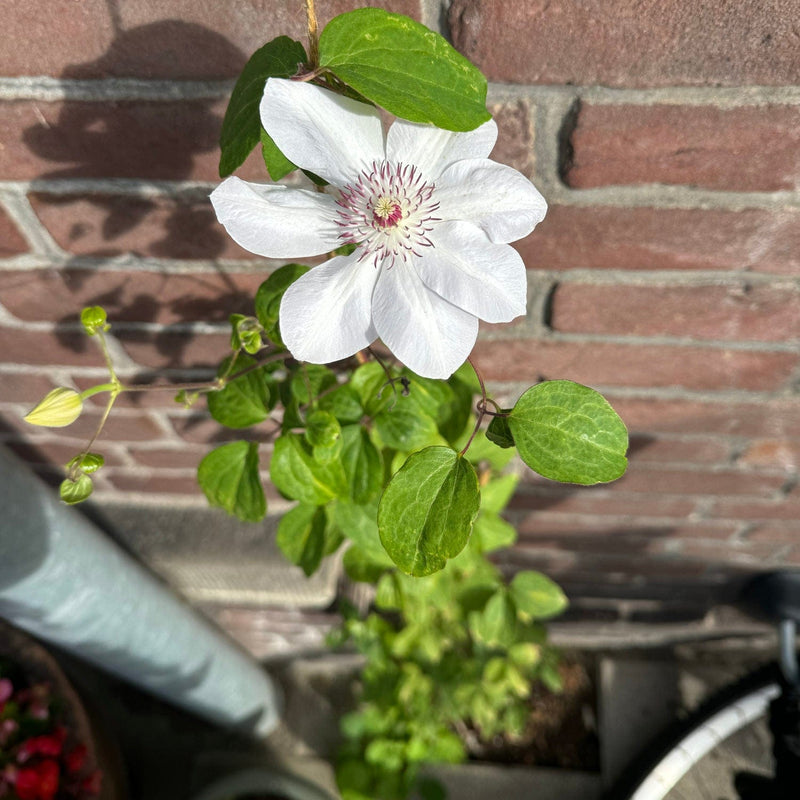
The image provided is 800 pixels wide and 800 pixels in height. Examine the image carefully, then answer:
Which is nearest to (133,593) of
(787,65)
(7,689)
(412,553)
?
(7,689)

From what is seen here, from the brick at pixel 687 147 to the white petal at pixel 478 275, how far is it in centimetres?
18

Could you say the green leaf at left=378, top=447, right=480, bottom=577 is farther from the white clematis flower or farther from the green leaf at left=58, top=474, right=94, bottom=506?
the green leaf at left=58, top=474, right=94, bottom=506

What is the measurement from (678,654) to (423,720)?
0.55 m

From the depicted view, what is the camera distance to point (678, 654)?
1.34m

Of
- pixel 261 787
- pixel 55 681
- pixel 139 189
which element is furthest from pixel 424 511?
pixel 261 787

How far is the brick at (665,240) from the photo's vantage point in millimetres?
559

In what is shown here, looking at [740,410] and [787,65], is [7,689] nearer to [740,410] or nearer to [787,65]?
[740,410]

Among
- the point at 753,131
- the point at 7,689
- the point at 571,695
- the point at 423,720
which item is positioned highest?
the point at 753,131

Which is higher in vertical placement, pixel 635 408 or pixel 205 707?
pixel 635 408

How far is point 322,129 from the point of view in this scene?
379mm

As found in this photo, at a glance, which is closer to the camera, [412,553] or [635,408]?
[412,553]

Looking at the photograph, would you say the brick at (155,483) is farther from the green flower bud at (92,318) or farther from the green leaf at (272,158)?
the green leaf at (272,158)

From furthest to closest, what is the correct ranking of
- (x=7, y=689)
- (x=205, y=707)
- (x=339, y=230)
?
1. (x=205, y=707)
2. (x=7, y=689)
3. (x=339, y=230)

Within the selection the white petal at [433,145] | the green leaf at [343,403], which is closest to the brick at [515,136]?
the white petal at [433,145]
